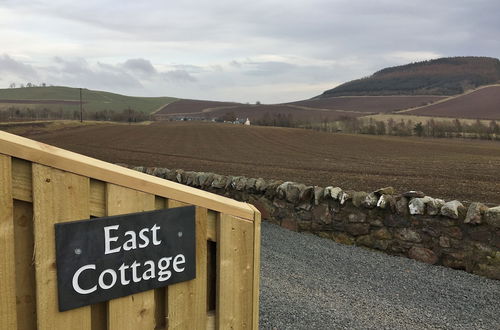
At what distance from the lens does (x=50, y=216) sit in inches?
72.9

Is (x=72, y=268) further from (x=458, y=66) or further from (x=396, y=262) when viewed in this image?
(x=458, y=66)

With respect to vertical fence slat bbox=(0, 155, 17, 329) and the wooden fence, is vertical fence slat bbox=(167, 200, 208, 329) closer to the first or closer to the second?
the wooden fence

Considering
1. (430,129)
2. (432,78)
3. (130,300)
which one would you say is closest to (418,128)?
(430,129)

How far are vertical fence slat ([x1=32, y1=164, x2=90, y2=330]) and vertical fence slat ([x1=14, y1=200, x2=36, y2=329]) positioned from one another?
2.0 inches

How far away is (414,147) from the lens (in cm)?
2602

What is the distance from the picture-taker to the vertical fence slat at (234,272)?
2.36m

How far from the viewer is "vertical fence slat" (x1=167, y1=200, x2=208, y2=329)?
2.24m

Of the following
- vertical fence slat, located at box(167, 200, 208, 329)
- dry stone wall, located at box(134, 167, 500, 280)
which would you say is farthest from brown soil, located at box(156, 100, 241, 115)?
vertical fence slat, located at box(167, 200, 208, 329)

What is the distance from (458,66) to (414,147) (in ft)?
403

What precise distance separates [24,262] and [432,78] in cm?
13344

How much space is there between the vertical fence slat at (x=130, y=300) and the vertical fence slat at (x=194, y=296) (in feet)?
0.38

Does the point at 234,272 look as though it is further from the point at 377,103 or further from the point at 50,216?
the point at 377,103

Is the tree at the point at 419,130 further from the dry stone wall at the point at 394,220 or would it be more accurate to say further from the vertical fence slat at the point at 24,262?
the vertical fence slat at the point at 24,262

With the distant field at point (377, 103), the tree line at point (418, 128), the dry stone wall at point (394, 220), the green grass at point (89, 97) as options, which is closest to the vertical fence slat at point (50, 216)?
the dry stone wall at point (394, 220)
